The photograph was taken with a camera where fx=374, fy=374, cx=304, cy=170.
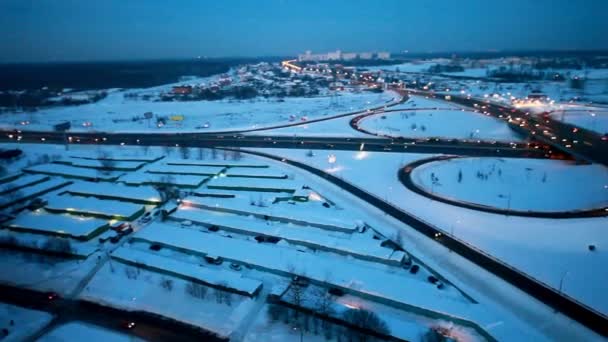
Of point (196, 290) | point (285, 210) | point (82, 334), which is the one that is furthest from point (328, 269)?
point (82, 334)

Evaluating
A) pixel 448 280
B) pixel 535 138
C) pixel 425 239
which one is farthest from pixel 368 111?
pixel 448 280

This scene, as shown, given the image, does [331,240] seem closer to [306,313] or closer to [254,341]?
[306,313]

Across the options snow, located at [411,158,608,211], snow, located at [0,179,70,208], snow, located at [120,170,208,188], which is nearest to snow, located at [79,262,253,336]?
snow, located at [120,170,208,188]

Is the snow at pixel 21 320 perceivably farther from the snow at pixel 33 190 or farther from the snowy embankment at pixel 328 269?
the snow at pixel 33 190

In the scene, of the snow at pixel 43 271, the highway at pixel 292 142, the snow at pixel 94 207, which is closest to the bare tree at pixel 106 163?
the highway at pixel 292 142

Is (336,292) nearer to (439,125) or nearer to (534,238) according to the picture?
(534,238)

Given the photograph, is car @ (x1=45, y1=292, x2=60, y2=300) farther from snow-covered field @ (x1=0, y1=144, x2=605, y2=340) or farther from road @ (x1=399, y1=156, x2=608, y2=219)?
road @ (x1=399, y1=156, x2=608, y2=219)
